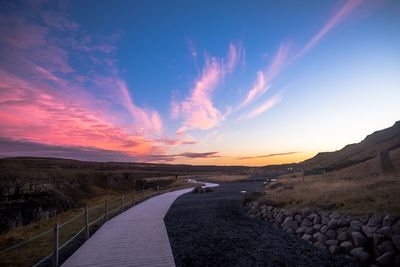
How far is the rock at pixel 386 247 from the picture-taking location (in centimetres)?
882

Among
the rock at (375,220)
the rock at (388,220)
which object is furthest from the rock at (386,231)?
the rock at (375,220)

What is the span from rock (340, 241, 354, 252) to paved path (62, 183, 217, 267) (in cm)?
561

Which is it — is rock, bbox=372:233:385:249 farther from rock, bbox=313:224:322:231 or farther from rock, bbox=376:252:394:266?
rock, bbox=313:224:322:231

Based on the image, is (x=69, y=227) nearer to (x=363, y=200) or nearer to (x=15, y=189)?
(x=363, y=200)

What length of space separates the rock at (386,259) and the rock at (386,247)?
230 mm

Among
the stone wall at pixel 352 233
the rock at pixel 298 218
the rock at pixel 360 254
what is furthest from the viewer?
the rock at pixel 298 218

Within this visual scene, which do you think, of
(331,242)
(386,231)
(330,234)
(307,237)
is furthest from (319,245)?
(386,231)

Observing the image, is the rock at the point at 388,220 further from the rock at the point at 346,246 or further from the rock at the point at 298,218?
the rock at the point at 298,218

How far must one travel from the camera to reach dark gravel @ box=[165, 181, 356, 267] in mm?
9211

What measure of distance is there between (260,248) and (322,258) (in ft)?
6.64

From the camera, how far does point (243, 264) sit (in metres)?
8.88

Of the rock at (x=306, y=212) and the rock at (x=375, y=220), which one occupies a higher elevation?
the rock at (x=375, y=220)

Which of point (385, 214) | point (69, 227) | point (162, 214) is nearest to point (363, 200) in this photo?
point (385, 214)

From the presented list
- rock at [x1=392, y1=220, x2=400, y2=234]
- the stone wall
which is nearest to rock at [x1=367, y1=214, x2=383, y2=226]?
the stone wall
